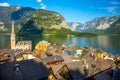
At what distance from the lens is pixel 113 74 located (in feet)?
65.5

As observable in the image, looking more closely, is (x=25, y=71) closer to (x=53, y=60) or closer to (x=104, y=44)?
(x=53, y=60)

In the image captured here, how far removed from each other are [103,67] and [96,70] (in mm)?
3898

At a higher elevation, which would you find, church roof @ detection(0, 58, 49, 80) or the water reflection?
church roof @ detection(0, 58, 49, 80)

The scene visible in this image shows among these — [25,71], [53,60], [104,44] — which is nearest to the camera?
[25,71]

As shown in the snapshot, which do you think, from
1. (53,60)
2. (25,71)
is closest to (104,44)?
(53,60)

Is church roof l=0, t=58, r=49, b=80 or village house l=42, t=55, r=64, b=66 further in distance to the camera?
village house l=42, t=55, r=64, b=66

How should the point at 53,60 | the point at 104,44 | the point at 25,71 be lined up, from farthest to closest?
the point at 104,44, the point at 53,60, the point at 25,71

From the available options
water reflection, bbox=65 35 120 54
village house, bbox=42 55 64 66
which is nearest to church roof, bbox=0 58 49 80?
village house, bbox=42 55 64 66

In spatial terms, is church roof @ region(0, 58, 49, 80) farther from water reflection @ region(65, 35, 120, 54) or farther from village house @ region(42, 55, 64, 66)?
water reflection @ region(65, 35, 120, 54)

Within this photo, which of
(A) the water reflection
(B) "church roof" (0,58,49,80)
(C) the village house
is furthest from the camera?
(A) the water reflection

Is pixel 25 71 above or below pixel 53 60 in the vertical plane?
above

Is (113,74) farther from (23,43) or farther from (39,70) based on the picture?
(23,43)

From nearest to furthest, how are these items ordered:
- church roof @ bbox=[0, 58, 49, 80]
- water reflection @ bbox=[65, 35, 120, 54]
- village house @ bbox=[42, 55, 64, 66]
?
church roof @ bbox=[0, 58, 49, 80]
village house @ bbox=[42, 55, 64, 66]
water reflection @ bbox=[65, 35, 120, 54]

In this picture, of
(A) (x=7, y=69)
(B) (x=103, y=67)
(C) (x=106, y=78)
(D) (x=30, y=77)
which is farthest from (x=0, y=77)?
(B) (x=103, y=67)
